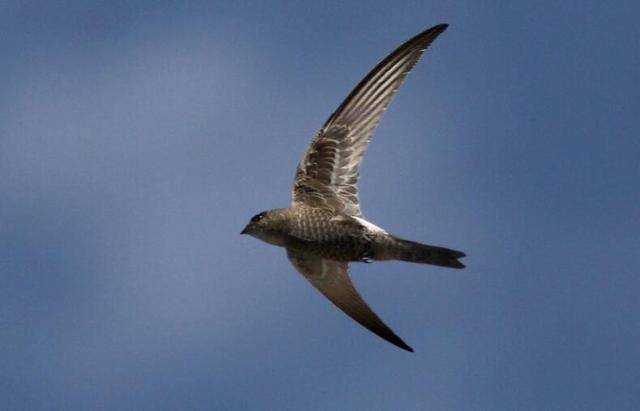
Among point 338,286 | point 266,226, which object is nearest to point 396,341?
point 338,286

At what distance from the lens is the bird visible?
11.2 metres

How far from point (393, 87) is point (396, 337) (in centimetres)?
315

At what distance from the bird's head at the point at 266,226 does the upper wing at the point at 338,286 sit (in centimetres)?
61

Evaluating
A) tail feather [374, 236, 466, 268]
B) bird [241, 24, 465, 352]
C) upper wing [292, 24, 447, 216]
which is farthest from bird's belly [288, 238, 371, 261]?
upper wing [292, 24, 447, 216]

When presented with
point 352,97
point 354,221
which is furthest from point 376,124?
point 354,221

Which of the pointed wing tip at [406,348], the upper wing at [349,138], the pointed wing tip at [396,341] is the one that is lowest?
the pointed wing tip at [406,348]

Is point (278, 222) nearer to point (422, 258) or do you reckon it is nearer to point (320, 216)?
point (320, 216)

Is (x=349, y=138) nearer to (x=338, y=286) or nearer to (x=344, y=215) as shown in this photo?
(x=344, y=215)

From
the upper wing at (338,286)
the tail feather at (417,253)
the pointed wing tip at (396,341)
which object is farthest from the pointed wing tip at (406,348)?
the tail feather at (417,253)

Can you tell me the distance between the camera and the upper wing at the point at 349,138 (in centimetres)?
1173

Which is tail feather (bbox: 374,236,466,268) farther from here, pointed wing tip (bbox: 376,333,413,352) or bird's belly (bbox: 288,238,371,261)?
pointed wing tip (bbox: 376,333,413,352)

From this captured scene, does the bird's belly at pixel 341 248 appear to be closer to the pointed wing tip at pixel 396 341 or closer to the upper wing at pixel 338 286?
the upper wing at pixel 338 286

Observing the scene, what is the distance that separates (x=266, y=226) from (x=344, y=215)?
3.11 feet

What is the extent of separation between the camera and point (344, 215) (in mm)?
11414
